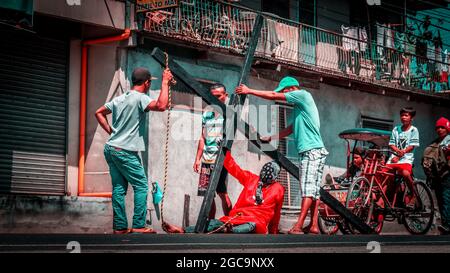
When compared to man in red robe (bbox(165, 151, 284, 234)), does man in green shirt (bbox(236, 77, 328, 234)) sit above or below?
above

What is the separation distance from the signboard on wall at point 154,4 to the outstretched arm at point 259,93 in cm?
640

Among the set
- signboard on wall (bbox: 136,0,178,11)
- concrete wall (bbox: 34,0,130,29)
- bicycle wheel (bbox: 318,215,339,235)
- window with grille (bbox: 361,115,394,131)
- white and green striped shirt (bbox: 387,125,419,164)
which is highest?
signboard on wall (bbox: 136,0,178,11)

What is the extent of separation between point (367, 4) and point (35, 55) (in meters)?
11.4

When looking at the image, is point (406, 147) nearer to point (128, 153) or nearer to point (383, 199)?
point (383, 199)

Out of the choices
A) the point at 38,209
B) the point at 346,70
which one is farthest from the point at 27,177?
the point at 346,70

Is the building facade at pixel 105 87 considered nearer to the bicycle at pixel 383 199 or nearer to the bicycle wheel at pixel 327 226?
the bicycle wheel at pixel 327 226

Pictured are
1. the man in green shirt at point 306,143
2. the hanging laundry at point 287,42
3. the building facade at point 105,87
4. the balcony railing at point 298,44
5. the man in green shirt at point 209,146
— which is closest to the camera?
the man in green shirt at point 306,143

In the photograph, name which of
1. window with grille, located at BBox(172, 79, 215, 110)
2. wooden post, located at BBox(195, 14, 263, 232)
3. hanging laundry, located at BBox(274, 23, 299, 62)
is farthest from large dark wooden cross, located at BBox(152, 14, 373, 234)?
hanging laundry, located at BBox(274, 23, 299, 62)

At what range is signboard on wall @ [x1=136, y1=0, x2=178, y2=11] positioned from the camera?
1680 centimetres

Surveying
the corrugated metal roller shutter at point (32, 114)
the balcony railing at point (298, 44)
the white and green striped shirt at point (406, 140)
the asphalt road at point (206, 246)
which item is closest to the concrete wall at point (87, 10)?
the balcony railing at point (298, 44)

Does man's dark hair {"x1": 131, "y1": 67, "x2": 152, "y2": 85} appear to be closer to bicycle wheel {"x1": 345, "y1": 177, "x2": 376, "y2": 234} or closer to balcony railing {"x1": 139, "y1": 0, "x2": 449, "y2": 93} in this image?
bicycle wheel {"x1": 345, "y1": 177, "x2": 376, "y2": 234}

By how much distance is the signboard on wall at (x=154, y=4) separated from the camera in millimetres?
16797

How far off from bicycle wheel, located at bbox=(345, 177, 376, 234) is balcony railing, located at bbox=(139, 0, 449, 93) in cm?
489

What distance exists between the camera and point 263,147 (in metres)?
10.2
